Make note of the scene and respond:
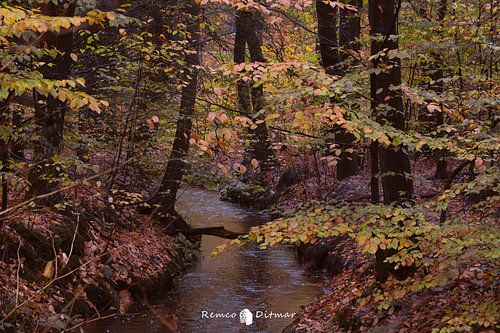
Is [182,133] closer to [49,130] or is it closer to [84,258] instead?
[84,258]

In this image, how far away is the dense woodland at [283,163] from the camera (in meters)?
5.30

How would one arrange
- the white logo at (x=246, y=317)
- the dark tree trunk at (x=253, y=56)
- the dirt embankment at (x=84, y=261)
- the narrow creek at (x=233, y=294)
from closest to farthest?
the dirt embankment at (x=84, y=261) → the narrow creek at (x=233, y=294) → the white logo at (x=246, y=317) → the dark tree trunk at (x=253, y=56)

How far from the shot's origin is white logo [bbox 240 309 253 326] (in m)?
9.59

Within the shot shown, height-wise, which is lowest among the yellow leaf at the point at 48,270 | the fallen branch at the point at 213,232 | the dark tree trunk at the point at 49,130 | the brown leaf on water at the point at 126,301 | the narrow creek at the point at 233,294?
the narrow creek at the point at 233,294

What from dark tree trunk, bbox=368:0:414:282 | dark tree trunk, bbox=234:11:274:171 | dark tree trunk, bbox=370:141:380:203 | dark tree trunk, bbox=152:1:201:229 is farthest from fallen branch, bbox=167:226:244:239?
dark tree trunk, bbox=368:0:414:282

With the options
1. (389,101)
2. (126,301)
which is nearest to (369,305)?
(389,101)

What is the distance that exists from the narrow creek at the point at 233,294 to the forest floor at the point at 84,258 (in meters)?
0.41

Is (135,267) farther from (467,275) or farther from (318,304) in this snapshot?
(467,275)

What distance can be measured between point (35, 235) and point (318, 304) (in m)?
5.25

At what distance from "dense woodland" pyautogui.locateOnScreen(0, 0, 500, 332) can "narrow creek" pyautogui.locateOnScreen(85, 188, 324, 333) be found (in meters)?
0.66

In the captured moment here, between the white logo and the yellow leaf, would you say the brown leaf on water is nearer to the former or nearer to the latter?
the white logo

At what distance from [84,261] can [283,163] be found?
429 cm

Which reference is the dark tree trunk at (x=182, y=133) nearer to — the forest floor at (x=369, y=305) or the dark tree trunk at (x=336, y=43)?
the dark tree trunk at (x=336, y=43)

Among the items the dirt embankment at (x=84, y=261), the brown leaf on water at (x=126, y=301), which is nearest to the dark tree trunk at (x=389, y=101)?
the dirt embankment at (x=84, y=261)
